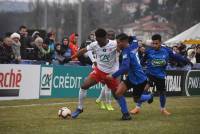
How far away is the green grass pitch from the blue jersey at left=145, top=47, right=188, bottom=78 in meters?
1.14

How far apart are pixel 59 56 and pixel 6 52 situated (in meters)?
3.35

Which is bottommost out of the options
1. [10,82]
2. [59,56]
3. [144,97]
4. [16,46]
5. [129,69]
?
[144,97]

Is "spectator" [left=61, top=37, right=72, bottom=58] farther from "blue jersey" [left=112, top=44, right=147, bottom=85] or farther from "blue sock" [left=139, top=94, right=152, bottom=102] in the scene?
"blue jersey" [left=112, top=44, right=147, bottom=85]

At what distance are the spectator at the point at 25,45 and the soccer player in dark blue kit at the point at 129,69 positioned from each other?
7200 millimetres

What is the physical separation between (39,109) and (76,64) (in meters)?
7.42

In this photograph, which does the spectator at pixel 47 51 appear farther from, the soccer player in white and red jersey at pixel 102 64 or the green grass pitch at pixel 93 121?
the soccer player in white and red jersey at pixel 102 64

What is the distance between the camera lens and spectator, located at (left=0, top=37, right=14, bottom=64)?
2194 centimetres

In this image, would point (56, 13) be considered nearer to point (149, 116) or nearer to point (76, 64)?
point (76, 64)

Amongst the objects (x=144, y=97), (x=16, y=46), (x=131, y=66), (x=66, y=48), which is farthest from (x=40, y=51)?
(x=131, y=66)

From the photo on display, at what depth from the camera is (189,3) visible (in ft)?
181

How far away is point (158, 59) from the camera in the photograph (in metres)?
18.5

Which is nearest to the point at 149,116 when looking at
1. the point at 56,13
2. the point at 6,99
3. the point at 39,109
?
the point at 39,109

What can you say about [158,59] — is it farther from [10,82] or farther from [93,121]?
[10,82]

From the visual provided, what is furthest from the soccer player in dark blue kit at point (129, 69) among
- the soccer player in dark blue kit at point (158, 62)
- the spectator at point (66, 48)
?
the spectator at point (66, 48)
